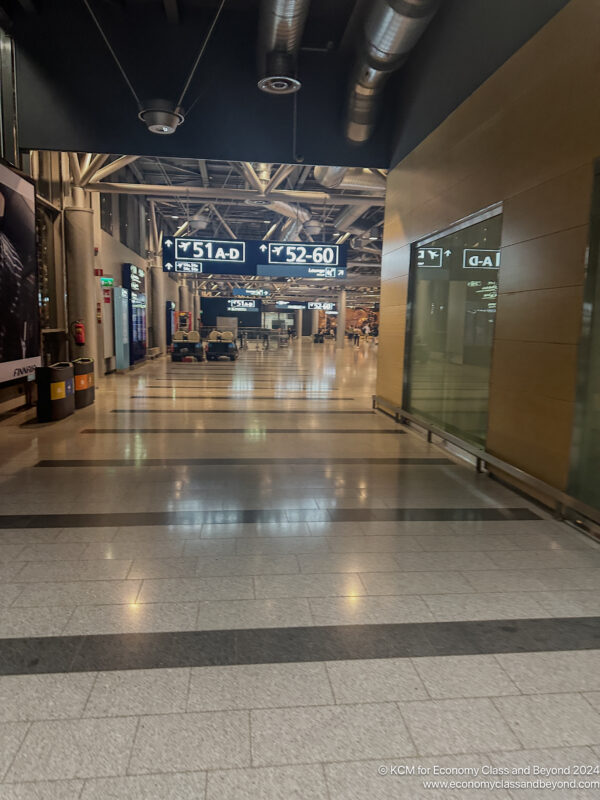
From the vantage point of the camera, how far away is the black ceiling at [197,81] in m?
6.16

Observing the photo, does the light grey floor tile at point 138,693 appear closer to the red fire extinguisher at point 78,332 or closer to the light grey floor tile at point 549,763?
the light grey floor tile at point 549,763

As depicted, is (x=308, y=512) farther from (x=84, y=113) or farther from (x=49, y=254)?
(x=49, y=254)

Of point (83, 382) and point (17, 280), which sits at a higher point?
point (17, 280)

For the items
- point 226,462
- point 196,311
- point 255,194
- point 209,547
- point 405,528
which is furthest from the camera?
point 196,311

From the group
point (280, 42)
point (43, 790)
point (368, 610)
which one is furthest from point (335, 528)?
point (280, 42)

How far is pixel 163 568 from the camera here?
9.19 ft

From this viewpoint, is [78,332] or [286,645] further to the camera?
[78,332]

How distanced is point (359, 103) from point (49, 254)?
5914mm

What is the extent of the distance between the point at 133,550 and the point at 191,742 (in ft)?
5.03

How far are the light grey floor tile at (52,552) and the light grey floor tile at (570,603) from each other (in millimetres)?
2453

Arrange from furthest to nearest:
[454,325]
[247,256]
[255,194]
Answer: [247,256] → [255,194] → [454,325]

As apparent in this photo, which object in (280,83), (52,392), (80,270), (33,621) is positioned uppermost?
(280,83)

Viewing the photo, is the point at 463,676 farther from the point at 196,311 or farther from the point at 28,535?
the point at 196,311

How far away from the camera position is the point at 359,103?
21.6 ft
